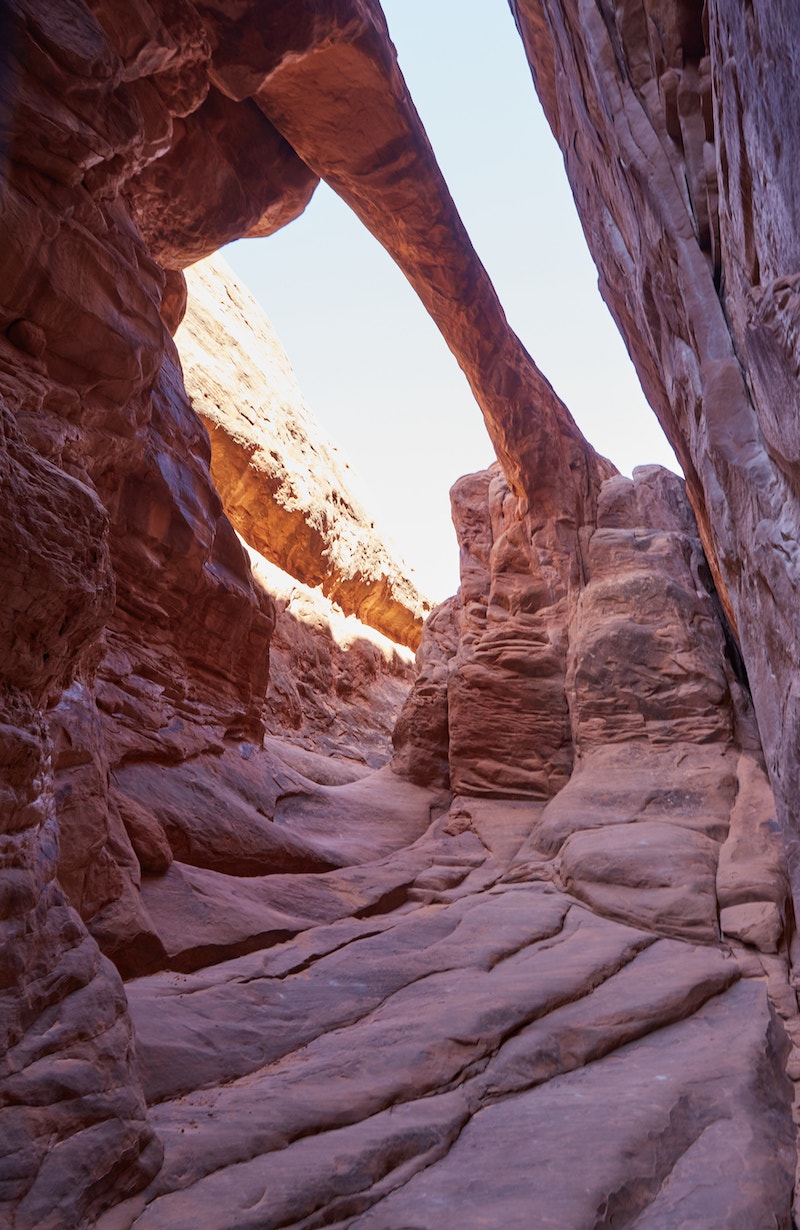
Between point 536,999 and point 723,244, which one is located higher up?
point 723,244

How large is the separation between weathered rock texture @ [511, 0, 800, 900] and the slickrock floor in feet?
5.91

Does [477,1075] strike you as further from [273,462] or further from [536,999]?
[273,462]

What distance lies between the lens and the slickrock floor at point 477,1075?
3580 millimetres

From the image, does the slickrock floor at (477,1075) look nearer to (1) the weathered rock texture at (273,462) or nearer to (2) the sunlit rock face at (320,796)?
(2) the sunlit rock face at (320,796)

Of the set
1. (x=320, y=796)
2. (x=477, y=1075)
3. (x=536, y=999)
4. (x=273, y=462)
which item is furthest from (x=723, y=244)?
(x=273, y=462)

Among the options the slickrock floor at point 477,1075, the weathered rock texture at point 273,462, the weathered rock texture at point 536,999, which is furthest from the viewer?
the weathered rock texture at point 273,462

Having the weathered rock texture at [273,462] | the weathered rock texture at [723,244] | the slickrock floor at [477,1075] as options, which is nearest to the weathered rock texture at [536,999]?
the slickrock floor at [477,1075]

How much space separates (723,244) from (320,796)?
901 cm

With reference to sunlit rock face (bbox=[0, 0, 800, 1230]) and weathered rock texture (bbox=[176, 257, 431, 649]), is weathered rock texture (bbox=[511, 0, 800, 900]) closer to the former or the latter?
sunlit rock face (bbox=[0, 0, 800, 1230])

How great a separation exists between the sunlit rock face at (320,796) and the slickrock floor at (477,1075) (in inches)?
1.0

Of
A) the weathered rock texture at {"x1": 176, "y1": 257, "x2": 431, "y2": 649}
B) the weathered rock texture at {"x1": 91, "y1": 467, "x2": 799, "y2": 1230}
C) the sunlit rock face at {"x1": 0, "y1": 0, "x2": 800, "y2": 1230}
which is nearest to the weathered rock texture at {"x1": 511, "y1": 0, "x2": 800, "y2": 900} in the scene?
the sunlit rock face at {"x1": 0, "y1": 0, "x2": 800, "y2": 1230}

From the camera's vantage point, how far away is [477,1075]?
4.88 m

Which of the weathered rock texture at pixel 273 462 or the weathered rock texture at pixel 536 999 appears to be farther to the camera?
the weathered rock texture at pixel 273 462

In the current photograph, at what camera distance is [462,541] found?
17.1 m
